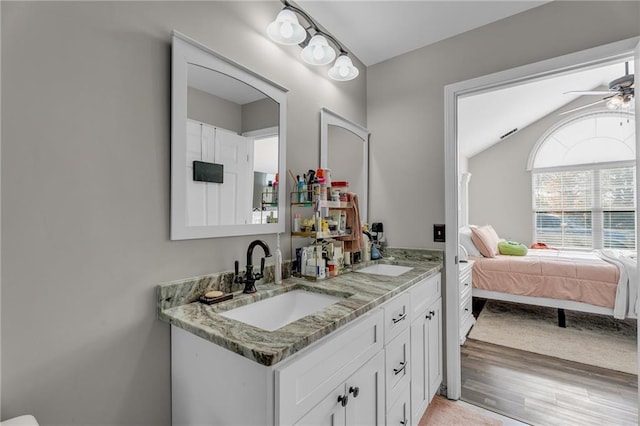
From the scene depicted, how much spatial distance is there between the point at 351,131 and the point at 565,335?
303 cm

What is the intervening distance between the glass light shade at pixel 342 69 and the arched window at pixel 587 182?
5.07 m

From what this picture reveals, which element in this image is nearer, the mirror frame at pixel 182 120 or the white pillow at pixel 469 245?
the mirror frame at pixel 182 120

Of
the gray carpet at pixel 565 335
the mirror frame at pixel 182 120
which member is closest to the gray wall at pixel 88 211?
the mirror frame at pixel 182 120

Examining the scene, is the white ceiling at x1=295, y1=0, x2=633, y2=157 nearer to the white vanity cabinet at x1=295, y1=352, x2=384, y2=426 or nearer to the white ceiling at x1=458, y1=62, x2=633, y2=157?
the white ceiling at x1=458, y1=62, x2=633, y2=157

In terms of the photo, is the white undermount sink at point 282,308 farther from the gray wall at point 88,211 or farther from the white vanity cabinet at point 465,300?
the white vanity cabinet at point 465,300

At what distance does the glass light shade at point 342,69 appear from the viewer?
1876 mm

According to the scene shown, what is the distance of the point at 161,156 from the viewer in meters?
1.12

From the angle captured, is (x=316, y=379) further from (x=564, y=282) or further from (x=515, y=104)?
(x=515, y=104)

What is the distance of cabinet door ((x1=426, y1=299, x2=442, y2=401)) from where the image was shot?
6.07 ft

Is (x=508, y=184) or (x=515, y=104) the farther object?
(x=508, y=184)

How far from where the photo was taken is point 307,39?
180cm

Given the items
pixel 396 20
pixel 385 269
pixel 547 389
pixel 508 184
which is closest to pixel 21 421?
pixel 385 269

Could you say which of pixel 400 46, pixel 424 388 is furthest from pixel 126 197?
pixel 400 46

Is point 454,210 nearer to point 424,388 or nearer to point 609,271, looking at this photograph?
point 424,388
